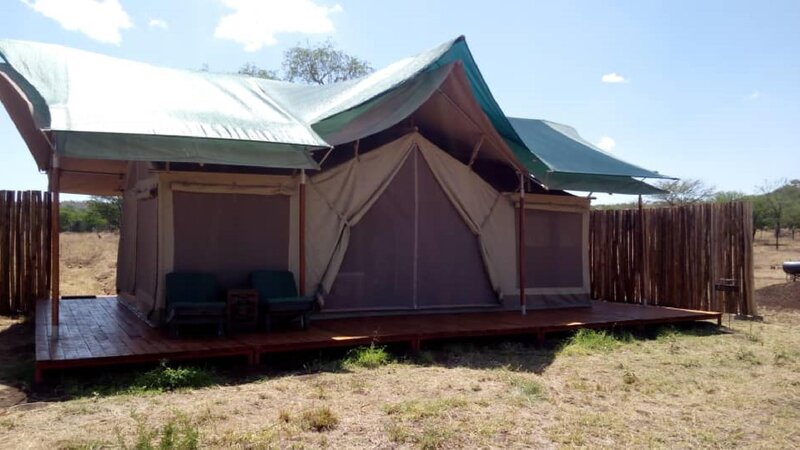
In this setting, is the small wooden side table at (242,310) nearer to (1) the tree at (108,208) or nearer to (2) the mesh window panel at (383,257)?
(2) the mesh window panel at (383,257)

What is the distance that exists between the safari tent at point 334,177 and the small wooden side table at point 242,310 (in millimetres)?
458

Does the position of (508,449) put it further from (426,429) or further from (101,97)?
(101,97)

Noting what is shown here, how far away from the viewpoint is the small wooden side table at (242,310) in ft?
20.5

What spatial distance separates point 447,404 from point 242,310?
2.55 metres

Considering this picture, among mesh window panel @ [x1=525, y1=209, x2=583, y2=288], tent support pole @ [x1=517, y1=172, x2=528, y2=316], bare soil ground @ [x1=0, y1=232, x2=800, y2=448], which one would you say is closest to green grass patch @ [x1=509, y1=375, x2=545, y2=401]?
bare soil ground @ [x1=0, y1=232, x2=800, y2=448]

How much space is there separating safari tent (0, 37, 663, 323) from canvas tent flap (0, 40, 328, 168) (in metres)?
0.02

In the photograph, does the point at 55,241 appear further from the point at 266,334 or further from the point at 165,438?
the point at 165,438

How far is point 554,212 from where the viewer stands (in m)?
8.93

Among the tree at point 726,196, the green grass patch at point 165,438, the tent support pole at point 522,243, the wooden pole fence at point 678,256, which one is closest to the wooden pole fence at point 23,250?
the green grass patch at point 165,438

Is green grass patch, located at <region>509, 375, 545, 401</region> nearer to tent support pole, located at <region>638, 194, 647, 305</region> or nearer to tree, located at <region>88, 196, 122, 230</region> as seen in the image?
tent support pole, located at <region>638, 194, 647, 305</region>

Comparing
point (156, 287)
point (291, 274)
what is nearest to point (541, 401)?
point (291, 274)

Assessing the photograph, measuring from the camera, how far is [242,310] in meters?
6.31

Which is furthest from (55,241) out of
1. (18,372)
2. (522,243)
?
(522,243)

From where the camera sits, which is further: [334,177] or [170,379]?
[334,177]
